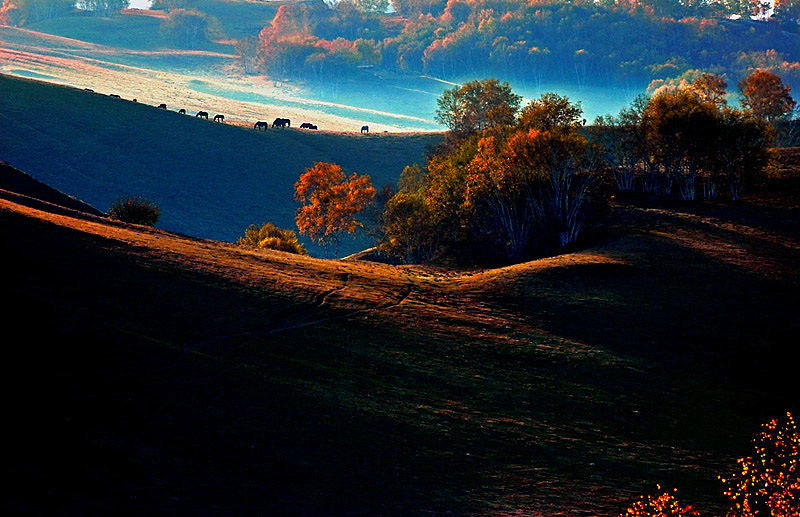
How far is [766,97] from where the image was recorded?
145m

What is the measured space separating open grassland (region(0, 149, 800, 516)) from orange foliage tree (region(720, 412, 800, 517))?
3.28 ft

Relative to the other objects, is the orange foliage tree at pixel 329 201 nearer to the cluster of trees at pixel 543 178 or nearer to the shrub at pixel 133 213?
the cluster of trees at pixel 543 178

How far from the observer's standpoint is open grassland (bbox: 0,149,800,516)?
78.1 feet

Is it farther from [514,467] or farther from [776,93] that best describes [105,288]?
[776,93]

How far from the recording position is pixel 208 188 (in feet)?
463

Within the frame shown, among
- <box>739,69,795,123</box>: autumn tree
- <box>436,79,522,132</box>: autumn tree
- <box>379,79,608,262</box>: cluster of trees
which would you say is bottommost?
<box>379,79,608,262</box>: cluster of trees

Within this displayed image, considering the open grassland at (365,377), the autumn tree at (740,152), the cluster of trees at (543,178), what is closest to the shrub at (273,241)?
the cluster of trees at (543,178)

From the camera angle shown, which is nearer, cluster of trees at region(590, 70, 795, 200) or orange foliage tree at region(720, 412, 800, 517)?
orange foliage tree at region(720, 412, 800, 517)

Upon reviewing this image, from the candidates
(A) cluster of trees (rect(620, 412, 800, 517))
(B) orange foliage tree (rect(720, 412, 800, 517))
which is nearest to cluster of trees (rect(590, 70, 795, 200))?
(B) orange foliage tree (rect(720, 412, 800, 517))

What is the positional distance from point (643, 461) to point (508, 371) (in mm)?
10235

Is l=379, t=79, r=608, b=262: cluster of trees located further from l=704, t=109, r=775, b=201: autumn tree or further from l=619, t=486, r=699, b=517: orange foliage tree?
l=619, t=486, r=699, b=517: orange foliage tree

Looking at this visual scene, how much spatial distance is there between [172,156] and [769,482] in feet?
466

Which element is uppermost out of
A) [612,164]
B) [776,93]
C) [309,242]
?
[776,93]

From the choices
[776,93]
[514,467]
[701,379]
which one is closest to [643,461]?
[514,467]
